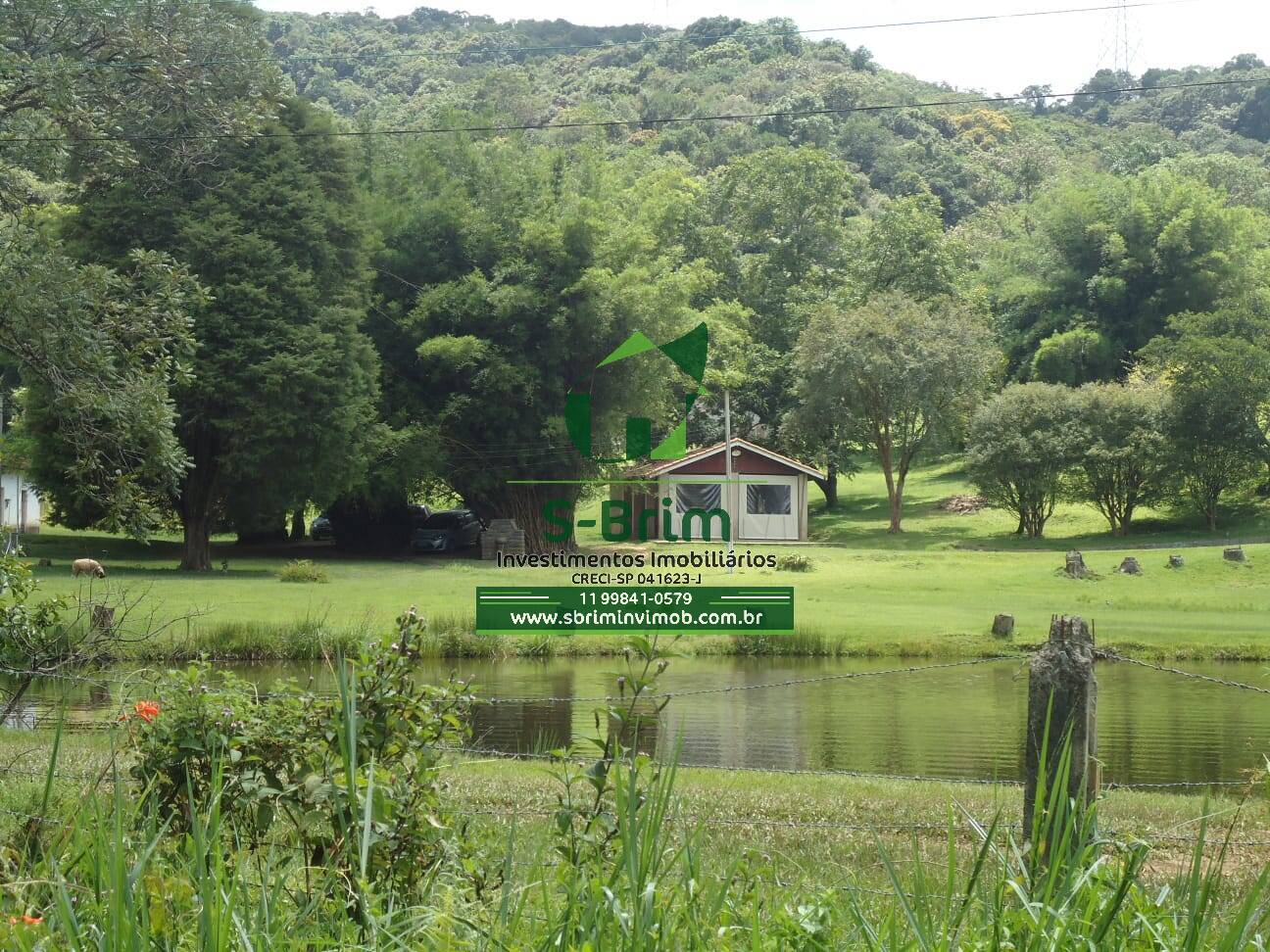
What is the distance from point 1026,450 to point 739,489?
26.9 ft

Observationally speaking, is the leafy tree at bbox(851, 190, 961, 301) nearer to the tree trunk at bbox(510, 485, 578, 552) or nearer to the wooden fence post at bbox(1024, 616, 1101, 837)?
the tree trunk at bbox(510, 485, 578, 552)

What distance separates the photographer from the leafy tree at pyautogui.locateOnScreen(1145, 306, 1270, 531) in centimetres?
3575

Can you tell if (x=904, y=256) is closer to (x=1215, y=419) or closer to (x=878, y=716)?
(x=1215, y=419)

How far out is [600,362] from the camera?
3447 centimetres

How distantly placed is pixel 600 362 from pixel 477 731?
23.5 m

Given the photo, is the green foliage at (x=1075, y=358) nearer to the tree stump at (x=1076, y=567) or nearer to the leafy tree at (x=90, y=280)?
the tree stump at (x=1076, y=567)

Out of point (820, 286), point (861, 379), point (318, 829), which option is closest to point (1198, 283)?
point (820, 286)

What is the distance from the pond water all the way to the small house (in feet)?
52.5

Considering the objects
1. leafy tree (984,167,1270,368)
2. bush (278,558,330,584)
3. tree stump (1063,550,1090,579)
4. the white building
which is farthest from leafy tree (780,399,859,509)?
the white building

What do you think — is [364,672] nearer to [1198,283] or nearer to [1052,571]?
[1052,571]

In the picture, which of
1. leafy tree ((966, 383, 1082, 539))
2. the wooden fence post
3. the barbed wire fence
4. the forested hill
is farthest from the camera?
the forested hill

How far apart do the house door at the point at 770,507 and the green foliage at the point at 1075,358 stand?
1632cm

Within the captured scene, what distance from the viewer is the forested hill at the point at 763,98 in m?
77.1
